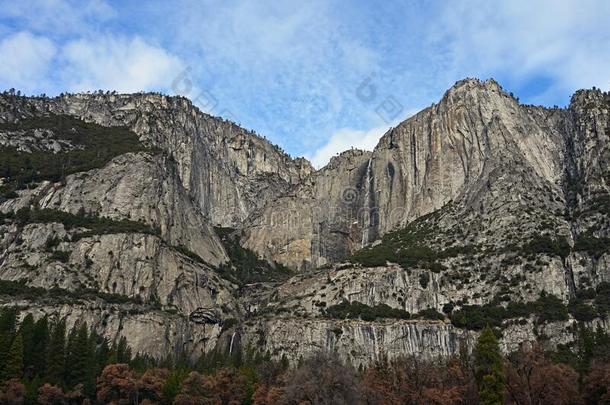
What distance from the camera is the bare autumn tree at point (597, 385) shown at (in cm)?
7569

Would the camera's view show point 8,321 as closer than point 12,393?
No

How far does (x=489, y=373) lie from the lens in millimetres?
76938

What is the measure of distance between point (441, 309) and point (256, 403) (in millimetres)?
59529

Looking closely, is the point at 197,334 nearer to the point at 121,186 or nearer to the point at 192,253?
the point at 192,253

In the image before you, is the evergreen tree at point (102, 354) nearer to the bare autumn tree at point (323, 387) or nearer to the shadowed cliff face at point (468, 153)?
the bare autumn tree at point (323, 387)

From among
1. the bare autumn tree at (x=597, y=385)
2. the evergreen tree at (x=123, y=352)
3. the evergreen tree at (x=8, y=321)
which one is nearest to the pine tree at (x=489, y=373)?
the bare autumn tree at (x=597, y=385)

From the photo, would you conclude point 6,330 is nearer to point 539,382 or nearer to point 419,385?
point 419,385

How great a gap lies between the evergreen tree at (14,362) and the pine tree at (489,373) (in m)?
62.0

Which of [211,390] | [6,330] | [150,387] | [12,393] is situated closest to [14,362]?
[12,393]

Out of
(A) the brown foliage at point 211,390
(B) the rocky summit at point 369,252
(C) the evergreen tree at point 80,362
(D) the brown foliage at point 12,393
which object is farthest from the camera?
(B) the rocky summit at point 369,252

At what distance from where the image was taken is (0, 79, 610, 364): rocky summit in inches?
5128

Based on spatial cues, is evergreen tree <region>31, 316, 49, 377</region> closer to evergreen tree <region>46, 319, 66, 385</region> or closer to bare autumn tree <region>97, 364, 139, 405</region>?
evergreen tree <region>46, 319, 66, 385</region>

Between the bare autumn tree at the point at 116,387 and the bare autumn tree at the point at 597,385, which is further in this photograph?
the bare autumn tree at the point at 116,387

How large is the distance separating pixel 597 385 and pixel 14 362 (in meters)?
75.7
